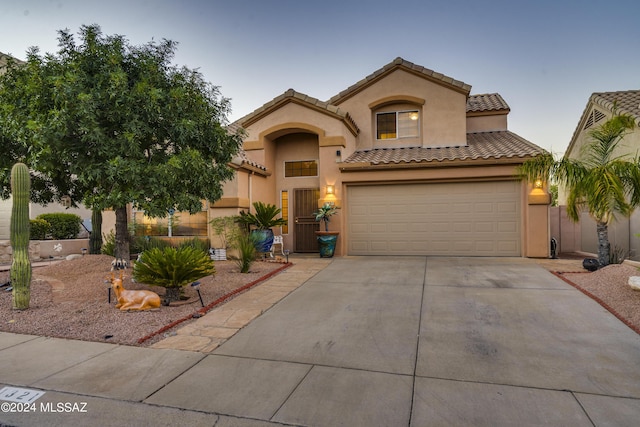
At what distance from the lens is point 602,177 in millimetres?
7246

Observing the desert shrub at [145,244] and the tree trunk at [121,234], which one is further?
the desert shrub at [145,244]

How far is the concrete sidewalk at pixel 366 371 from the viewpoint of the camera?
2652mm

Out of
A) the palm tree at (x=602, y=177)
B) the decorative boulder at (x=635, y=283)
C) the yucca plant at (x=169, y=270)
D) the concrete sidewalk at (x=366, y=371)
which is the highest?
the palm tree at (x=602, y=177)

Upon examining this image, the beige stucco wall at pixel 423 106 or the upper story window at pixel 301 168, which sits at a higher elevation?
the beige stucco wall at pixel 423 106

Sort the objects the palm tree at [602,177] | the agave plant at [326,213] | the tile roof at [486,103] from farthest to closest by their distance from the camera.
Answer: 1. the tile roof at [486,103]
2. the agave plant at [326,213]
3. the palm tree at [602,177]

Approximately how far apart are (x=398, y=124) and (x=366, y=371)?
11064mm

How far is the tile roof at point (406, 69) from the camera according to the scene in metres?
12.3

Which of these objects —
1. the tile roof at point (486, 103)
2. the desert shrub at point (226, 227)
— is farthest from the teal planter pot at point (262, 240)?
the tile roof at point (486, 103)

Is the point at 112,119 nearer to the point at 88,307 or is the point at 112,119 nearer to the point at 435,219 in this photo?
the point at 88,307

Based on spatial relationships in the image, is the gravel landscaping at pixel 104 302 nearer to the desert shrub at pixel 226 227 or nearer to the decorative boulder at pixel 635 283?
the decorative boulder at pixel 635 283

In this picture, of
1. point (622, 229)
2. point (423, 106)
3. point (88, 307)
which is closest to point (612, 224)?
point (622, 229)

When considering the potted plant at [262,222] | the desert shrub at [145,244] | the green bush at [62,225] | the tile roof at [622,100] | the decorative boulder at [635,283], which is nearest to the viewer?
the decorative boulder at [635,283]

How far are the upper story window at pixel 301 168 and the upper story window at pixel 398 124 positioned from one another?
2.78 meters

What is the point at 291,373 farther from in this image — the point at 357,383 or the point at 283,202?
the point at 283,202
